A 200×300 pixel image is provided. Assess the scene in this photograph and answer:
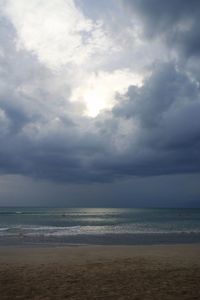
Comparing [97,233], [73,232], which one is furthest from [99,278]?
[73,232]

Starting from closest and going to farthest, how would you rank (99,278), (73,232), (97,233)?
(99,278) → (97,233) → (73,232)

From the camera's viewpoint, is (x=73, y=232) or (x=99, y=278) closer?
(x=99, y=278)

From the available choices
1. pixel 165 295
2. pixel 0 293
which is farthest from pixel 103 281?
pixel 0 293

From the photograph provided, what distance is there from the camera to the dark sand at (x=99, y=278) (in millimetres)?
8352

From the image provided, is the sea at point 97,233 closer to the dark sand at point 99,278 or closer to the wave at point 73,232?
the wave at point 73,232

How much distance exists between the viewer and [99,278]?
10320 millimetres

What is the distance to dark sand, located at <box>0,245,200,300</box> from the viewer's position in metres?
8.35

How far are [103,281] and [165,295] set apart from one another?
7.79 feet

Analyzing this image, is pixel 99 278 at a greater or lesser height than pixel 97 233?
greater

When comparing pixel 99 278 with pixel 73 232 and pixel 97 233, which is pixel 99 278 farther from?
pixel 73 232

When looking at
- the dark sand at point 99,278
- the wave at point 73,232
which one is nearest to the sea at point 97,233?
the wave at point 73,232

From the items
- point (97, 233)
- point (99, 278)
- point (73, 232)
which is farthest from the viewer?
point (73, 232)

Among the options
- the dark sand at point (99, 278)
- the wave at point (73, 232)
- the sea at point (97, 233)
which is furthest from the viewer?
the wave at point (73, 232)

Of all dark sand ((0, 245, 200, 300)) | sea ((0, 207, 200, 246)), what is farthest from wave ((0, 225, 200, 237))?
dark sand ((0, 245, 200, 300))
